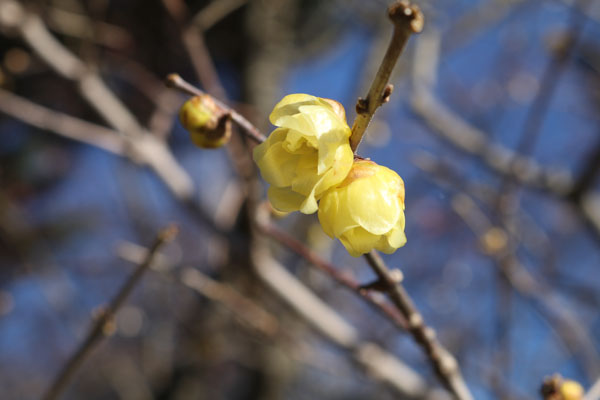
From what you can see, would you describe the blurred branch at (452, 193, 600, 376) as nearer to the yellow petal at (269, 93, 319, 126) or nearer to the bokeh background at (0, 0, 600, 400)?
the bokeh background at (0, 0, 600, 400)

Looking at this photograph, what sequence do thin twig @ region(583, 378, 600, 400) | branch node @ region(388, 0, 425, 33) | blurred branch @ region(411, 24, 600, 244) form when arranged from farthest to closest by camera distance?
blurred branch @ region(411, 24, 600, 244), thin twig @ region(583, 378, 600, 400), branch node @ region(388, 0, 425, 33)

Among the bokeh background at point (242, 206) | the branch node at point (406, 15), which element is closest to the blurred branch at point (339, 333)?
the bokeh background at point (242, 206)

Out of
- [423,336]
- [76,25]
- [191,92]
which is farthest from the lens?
[76,25]

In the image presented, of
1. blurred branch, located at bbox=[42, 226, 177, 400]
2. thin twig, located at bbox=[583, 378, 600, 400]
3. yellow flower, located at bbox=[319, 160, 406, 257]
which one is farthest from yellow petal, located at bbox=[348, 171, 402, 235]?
thin twig, located at bbox=[583, 378, 600, 400]

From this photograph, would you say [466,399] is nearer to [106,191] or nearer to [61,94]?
[61,94]

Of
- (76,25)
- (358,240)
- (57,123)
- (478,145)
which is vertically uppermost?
(478,145)

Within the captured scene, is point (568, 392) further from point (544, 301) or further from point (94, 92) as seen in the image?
point (94, 92)

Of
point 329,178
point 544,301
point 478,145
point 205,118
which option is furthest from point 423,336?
point 478,145

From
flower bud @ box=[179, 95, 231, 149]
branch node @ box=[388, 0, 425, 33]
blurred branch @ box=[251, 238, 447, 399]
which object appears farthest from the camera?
blurred branch @ box=[251, 238, 447, 399]
